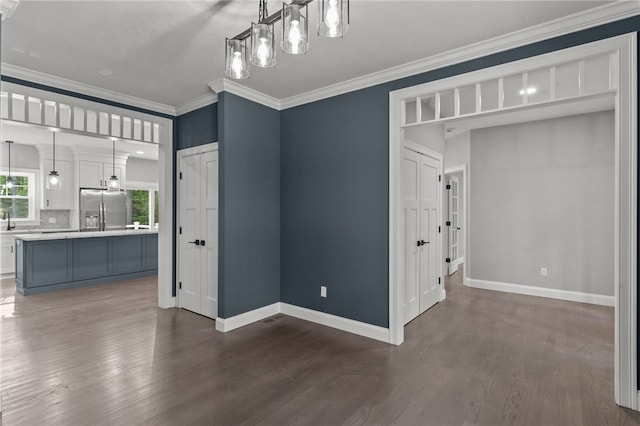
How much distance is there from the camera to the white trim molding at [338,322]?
140 inches

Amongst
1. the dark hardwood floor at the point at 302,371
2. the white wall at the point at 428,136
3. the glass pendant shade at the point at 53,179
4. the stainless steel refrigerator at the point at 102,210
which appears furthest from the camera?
the stainless steel refrigerator at the point at 102,210

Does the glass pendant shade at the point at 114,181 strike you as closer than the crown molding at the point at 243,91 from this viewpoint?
No

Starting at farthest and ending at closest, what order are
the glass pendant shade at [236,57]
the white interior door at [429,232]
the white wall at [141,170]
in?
the white wall at [141,170] < the white interior door at [429,232] < the glass pendant shade at [236,57]

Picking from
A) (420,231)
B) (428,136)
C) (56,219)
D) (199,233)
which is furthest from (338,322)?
(56,219)

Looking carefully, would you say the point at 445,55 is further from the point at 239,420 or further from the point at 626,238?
the point at 239,420

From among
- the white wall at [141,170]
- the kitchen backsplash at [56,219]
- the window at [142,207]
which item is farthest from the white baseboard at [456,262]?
the kitchen backsplash at [56,219]

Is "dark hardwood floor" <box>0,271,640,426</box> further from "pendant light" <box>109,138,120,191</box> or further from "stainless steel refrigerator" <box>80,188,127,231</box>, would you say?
"stainless steel refrigerator" <box>80,188,127,231</box>

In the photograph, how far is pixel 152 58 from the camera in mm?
3191

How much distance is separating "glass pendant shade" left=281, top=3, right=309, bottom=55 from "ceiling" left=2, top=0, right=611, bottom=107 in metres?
0.81

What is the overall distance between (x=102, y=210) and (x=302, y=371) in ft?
24.4

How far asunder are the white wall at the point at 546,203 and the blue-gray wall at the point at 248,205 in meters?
3.71

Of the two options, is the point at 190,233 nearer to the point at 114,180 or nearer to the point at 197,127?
the point at 197,127

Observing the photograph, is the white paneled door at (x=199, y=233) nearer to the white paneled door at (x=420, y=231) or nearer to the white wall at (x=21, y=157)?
the white paneled door at (x=420, y=231)

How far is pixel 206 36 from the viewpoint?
279cm
